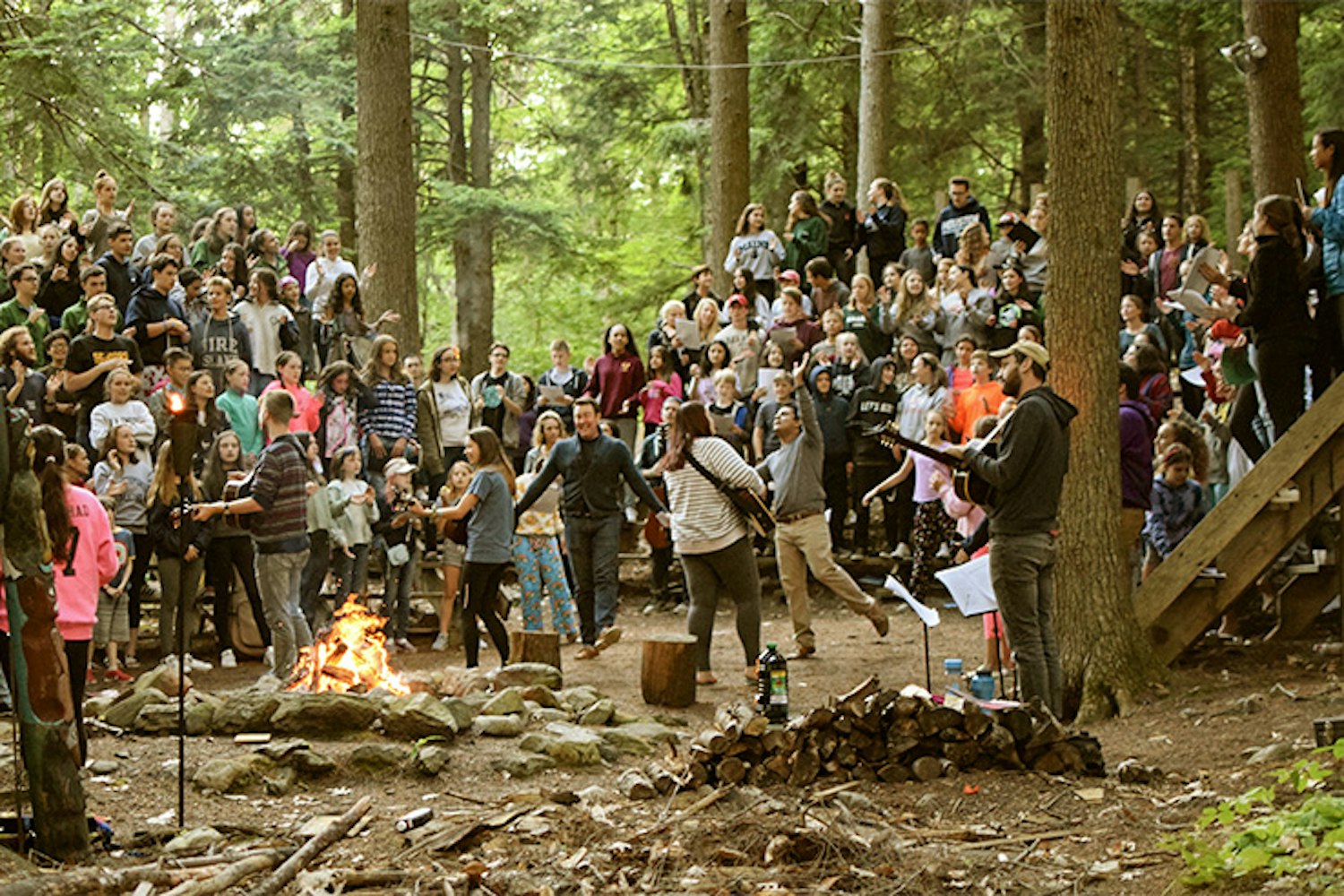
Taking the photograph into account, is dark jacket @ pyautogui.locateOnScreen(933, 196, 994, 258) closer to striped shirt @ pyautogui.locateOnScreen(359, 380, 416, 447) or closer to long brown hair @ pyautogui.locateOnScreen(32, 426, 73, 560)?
striped shirt @ pyautogui.locateOnScreen(359, 380, 416, 447)

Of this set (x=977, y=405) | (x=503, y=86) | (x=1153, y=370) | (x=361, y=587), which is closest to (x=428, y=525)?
(x=361, y=587)

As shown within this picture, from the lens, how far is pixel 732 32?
2058 cm

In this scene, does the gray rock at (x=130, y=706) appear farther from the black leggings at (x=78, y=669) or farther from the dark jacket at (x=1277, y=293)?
the dark jacket at (x=1277, y=293)

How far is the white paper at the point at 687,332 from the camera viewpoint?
1716 cm

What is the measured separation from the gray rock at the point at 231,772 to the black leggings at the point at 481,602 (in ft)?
11.5

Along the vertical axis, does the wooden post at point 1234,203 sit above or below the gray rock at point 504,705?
above

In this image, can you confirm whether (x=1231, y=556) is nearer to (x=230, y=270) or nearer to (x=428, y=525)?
(x=428, y=525)

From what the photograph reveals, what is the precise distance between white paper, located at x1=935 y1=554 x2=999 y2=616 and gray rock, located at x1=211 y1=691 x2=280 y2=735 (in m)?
4.42

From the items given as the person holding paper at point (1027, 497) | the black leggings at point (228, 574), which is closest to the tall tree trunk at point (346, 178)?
the black leggings at point (228, 574)

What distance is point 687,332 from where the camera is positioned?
17188 millimetres

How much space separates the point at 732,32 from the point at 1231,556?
38.9 ft

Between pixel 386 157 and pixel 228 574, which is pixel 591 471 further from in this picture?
pixel 386 157

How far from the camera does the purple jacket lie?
37.6 ft

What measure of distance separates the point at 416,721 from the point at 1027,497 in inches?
159
